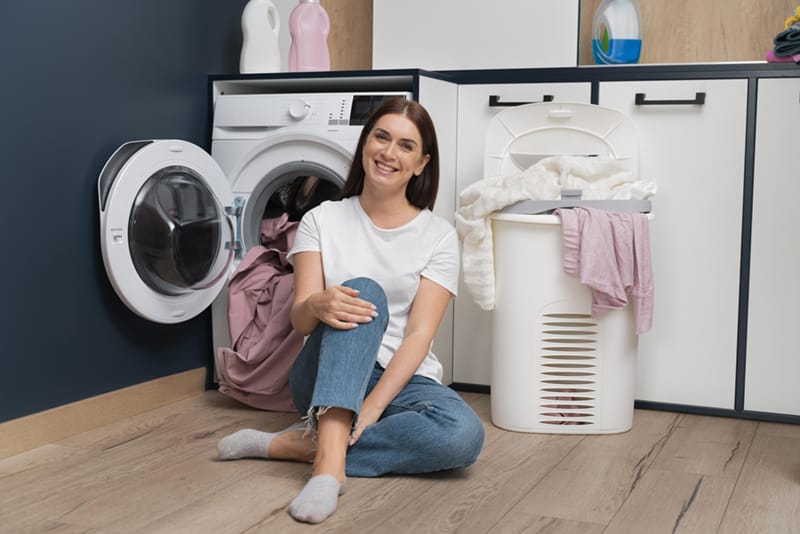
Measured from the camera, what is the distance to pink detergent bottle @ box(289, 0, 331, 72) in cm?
278

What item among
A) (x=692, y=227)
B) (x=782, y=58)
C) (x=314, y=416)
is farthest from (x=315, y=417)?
(x=782, y=58)

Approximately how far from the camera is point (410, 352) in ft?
6.39

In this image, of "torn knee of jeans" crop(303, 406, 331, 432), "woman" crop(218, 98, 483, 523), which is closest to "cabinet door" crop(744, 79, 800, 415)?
"woman" crop(218, 98, 483, 523)

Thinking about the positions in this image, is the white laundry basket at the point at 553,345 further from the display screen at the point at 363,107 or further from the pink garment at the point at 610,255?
the display screen at the point at 363,107

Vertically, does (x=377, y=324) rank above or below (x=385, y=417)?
above

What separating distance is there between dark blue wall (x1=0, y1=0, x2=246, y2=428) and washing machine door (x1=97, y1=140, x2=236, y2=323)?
84 mm

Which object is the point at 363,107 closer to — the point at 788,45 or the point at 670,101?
the point at 670,101

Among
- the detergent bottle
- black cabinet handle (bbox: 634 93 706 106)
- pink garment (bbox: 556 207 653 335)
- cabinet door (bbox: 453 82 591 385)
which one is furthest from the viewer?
the detergent bottle

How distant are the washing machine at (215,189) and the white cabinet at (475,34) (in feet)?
1.56

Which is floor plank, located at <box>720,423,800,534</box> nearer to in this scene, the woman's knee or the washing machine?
the woman's knee

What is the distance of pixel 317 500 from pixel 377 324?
14.3 inches

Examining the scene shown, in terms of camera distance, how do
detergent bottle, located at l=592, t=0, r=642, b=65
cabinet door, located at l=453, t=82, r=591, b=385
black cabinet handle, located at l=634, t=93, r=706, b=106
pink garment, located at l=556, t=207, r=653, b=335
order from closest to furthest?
1. pink garment, located at l=556, t=207, r=653, b=335
2. black cabinet handle, located at l=634, t=93, r=706, b=106
3. cabinet door, located at l=453, t=82, r=591, b=385
4. detergent bottle, located at l=592, t=0, r=642, b=65

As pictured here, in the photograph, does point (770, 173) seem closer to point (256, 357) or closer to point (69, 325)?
point (256, 357)

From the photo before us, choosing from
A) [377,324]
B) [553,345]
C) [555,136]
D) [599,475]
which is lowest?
[599,475]
